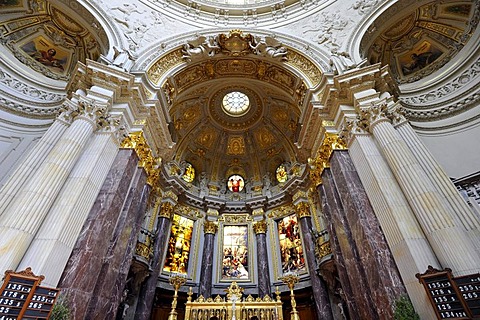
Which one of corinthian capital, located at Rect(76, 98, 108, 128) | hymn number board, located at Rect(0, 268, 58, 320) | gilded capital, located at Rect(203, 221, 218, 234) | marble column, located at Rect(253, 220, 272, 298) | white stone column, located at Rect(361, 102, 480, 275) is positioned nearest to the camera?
hymn number board, located at Rect(0, 268, 58, 320)

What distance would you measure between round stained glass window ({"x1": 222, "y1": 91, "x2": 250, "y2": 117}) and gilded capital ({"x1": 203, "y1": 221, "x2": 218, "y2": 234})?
7.33 metres

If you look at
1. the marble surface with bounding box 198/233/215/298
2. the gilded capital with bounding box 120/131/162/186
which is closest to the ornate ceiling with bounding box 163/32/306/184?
the gilded capital with bounding box 120/131/162/186

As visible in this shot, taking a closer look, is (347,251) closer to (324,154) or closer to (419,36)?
(324,154)

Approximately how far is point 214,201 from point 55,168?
10.2 metres

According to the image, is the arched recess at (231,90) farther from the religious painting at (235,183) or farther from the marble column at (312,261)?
the marble column at (312,261)

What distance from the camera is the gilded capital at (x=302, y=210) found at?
13.5m

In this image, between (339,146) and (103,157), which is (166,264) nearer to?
(103,157)

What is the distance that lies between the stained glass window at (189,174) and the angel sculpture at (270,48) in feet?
28.2

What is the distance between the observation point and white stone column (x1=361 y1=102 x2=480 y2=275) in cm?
518

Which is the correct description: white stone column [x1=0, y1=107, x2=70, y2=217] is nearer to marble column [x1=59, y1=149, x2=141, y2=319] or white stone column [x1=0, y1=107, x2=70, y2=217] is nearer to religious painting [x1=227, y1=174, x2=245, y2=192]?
marble column [x1=59, y1=149, x2=141, y2=319]

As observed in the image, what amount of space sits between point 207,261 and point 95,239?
27.1 ft

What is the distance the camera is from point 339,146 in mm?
8883

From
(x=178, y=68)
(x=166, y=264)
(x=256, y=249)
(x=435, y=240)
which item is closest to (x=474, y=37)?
(x=435, y=240)

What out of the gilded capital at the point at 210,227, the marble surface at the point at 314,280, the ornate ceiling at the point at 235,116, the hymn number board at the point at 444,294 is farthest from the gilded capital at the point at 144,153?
the hymn number board at the point at 444,294
